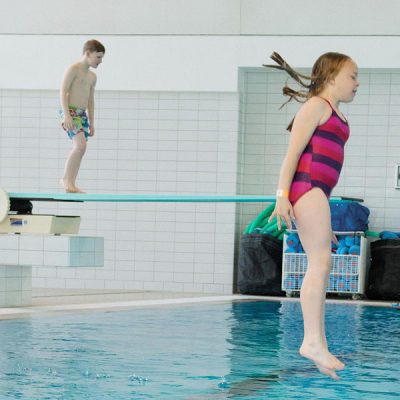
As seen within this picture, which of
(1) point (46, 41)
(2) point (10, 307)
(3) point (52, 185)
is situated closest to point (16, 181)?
(3) point (52, 185)

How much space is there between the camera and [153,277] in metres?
13.4

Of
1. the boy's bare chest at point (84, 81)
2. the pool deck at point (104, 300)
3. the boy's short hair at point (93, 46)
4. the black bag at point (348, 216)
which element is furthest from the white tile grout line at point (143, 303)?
the boy's short hair at point (93, 46)

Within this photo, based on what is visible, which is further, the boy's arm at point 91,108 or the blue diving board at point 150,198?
the boy's arm at point 91,108

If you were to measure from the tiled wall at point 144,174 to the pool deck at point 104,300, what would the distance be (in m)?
0.35

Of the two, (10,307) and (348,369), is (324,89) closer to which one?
(348,369)

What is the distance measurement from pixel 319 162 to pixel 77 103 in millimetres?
6683

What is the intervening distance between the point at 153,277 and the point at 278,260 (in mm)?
1854

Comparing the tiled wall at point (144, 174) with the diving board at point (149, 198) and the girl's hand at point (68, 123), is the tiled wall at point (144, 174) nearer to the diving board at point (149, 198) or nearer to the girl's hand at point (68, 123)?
the diving board at point (149, 198)

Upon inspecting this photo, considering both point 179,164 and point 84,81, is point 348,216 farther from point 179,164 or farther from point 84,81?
point 84,81

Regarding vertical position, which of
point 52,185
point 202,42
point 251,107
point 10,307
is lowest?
point 10,307

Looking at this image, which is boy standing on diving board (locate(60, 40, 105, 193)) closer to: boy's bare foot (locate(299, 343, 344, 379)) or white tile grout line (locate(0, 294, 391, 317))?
white tile grout line (locate(0, 294, 391, 317))

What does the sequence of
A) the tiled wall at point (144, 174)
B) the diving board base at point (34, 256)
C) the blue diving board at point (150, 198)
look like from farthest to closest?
the tiled wall at point (144, 174) → the diving board base at point (34, 256) → the blue diving board at point (150, 198)

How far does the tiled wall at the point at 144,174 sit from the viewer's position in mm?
13273

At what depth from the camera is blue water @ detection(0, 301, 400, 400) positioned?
524cm
